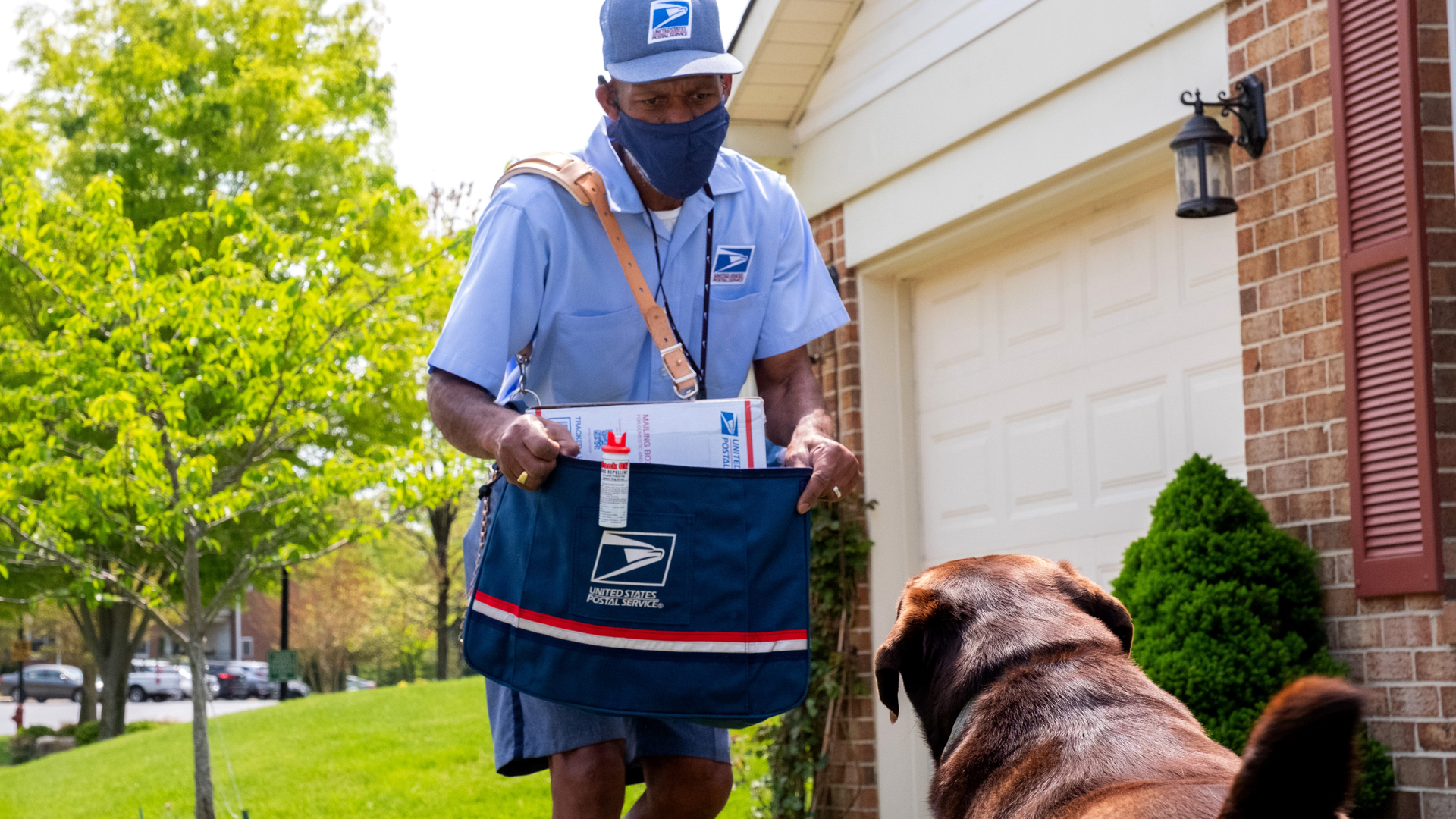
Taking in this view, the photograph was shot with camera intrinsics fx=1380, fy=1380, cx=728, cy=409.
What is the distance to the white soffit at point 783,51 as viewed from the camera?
24.9 ft

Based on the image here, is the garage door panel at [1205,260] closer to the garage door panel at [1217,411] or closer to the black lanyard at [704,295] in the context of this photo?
the garage door panel at [1217,411]

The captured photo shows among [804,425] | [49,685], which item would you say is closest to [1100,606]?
[804,425]

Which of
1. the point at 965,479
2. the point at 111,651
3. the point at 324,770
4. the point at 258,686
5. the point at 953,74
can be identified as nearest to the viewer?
the point at 953,74

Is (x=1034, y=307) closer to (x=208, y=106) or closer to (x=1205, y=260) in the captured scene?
(x=1205, y=260)

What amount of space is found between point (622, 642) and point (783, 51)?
560 centimetres

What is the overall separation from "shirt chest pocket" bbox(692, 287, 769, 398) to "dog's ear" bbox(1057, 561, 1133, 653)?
1.00 m

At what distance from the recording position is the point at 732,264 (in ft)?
10.5

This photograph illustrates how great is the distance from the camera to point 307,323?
8289mm

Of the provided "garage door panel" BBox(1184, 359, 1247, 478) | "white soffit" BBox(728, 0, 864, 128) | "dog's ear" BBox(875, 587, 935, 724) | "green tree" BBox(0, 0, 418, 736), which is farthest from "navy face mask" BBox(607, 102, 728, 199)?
"green tree" BBox(0, 0, 418, 736)

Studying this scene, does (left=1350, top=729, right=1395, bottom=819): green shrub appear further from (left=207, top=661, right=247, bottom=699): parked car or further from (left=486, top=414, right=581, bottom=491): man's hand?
(left=207, top=661, right=247, bottom=699): parked car

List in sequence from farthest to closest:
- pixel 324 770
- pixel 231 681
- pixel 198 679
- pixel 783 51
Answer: pixel 231 681 → pixel 324 770 → pixel 198 679 → pixel 783 51

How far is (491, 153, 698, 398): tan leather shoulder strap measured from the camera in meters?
3.00

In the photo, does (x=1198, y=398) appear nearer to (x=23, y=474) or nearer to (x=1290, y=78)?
(x=1290, y=78)

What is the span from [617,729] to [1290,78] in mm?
3476
